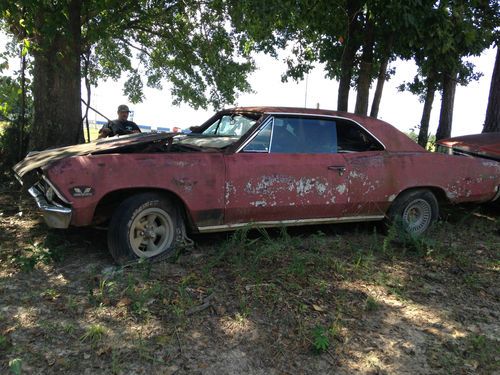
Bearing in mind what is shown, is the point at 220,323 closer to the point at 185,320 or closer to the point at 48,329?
the point at 185,320

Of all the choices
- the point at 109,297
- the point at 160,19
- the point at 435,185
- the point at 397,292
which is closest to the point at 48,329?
the point at 109,297

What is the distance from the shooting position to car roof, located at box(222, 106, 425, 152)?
5020 mm

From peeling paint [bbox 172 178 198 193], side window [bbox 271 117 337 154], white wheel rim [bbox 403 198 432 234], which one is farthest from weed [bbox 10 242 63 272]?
white wheel rim [bbox 403 198 432 234]

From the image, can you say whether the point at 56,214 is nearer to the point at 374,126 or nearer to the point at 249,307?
the point at 249,307

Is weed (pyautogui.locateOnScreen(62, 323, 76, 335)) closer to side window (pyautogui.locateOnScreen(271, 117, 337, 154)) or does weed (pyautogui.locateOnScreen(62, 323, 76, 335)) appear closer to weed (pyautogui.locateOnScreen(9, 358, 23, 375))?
weed (pyautogui.locateOnScreen(9, 358, 23, 375))

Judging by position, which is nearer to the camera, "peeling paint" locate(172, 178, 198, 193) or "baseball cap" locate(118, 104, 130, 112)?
"peeling paint" locate(172, 178, 198, 193)

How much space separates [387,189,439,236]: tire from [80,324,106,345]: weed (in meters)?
3.44

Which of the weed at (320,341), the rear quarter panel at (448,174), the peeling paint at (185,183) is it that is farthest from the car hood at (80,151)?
the rear quarter panel at (448,174)

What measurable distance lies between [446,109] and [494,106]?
242 centimetres

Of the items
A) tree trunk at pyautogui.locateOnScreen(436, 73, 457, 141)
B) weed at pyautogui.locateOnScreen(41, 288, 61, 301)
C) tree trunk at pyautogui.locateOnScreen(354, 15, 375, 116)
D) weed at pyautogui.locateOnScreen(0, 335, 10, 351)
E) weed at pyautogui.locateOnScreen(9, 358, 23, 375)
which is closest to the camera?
weed at pyautogui.locateOnScreen(9, 358, 23, 375)

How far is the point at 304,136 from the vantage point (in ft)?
16.0

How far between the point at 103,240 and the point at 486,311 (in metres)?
3.56

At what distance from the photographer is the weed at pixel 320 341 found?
2.90 m

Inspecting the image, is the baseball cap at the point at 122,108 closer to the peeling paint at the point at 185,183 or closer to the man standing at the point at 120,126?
the man standing at the point at 120,126
